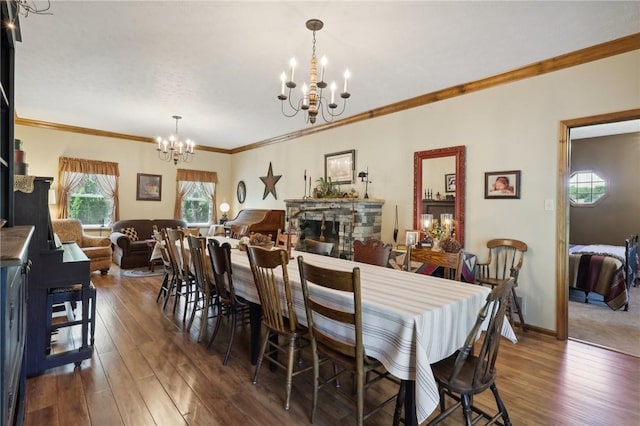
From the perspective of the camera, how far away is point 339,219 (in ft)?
16.5

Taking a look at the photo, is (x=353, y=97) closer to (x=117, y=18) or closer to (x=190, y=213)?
(x=117, y=18)

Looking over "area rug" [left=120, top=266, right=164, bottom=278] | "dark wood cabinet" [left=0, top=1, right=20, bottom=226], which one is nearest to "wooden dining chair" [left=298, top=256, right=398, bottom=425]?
"dark wood cabinet" [left=0, top=1, right=20, bottom=226]

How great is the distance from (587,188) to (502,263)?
14.9 feet

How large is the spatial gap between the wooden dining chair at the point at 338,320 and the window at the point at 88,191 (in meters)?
6.59

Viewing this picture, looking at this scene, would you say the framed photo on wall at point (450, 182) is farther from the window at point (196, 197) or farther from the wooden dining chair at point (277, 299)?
the window at point (196, 197)

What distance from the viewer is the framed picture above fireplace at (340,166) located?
17.6ft

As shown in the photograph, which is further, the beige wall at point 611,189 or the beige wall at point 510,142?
the beige wall at point 611,189

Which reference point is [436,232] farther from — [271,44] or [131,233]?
[131,233]

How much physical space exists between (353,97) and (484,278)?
277cm

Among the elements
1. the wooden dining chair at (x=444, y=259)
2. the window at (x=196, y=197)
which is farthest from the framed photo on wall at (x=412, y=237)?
the window at (x=196, y=197)

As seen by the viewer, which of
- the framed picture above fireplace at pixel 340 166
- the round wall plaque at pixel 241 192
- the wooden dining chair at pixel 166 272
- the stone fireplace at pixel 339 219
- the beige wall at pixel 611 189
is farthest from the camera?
the round wall plaque at pixel 241 192

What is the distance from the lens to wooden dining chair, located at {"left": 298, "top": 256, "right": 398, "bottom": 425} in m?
1.59

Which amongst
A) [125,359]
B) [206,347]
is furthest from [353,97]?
[125,359]

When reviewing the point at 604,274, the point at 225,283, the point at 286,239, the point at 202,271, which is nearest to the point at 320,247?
the point at 286,239
